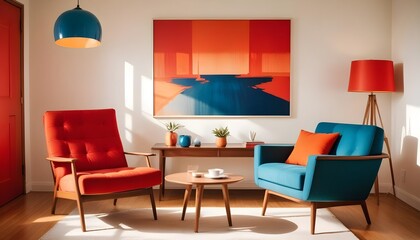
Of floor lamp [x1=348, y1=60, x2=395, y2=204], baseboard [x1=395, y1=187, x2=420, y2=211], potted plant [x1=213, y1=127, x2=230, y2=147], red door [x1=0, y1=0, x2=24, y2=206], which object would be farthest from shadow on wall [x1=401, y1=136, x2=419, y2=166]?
red door [x1=0, y1=0, x2=24, y2=206]

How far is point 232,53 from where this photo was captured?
552cm

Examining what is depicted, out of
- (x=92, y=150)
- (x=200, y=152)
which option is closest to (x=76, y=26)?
(x=92, y=150)

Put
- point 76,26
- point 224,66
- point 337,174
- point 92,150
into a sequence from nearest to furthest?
point 76,26 → point 337,174 → point 92,150 → point 224,66

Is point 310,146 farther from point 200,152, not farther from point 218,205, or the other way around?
point 200,152

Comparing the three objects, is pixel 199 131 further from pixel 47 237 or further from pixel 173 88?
pixel 47 237

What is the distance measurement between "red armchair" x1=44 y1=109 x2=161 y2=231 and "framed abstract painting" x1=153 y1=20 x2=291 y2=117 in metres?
1.05

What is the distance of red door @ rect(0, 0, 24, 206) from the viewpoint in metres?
4.78

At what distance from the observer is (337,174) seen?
12.6 feet

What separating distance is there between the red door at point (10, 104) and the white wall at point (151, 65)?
0.34m

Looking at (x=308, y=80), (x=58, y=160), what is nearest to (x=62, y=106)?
(x=58, y=160)

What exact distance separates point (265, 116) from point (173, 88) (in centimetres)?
109

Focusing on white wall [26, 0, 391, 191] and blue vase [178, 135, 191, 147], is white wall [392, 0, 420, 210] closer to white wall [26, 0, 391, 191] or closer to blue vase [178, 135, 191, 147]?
white wall [26, 0, 391, 191]

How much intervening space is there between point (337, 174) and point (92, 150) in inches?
87.1

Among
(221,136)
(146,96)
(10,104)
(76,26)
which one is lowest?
(221,136)
